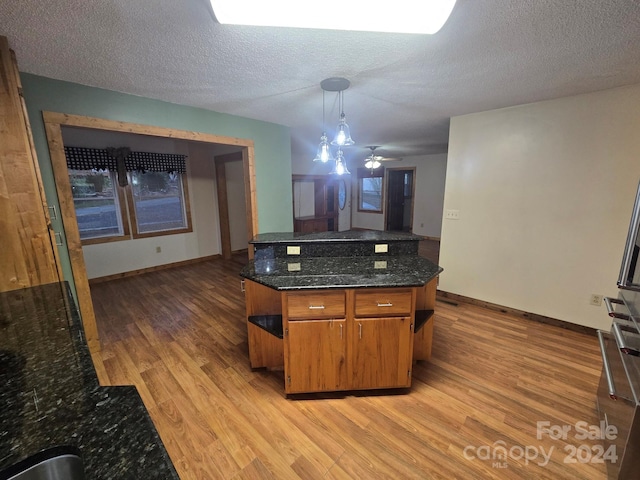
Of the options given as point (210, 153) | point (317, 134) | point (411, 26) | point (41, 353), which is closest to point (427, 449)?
point (41, 353)

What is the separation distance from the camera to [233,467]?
139cm

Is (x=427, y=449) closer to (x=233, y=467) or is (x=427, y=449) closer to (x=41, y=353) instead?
(x=233, y=467)

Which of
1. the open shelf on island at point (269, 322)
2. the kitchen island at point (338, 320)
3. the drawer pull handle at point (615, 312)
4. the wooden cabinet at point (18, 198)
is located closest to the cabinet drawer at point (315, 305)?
the kitchen island at point (338, 320)

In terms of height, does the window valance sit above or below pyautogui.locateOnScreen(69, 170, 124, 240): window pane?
above

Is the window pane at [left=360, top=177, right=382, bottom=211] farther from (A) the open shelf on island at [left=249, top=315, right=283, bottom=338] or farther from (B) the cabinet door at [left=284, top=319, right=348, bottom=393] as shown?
(B) the cabinet door at [left=284, top=319, right=348, bottom=393]

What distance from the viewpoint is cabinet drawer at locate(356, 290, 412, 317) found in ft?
5.56

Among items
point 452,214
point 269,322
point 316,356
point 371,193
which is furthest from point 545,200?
point 371,193

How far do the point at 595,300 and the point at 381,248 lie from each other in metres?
2.21

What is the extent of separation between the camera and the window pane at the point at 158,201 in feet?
14.8

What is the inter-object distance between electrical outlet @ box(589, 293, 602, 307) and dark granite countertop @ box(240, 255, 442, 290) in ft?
6.15

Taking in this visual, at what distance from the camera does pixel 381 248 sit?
229 centimetres

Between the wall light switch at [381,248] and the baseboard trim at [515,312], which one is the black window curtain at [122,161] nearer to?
the wall light switch at [381,248]

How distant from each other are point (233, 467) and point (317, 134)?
13.8ft

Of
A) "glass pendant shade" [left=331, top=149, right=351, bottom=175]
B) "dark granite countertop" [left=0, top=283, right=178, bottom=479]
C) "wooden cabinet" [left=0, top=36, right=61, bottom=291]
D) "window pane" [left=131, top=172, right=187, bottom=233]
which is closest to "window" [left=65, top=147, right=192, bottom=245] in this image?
"window pane" [left=131, top=172, right=187, bottom=233]
